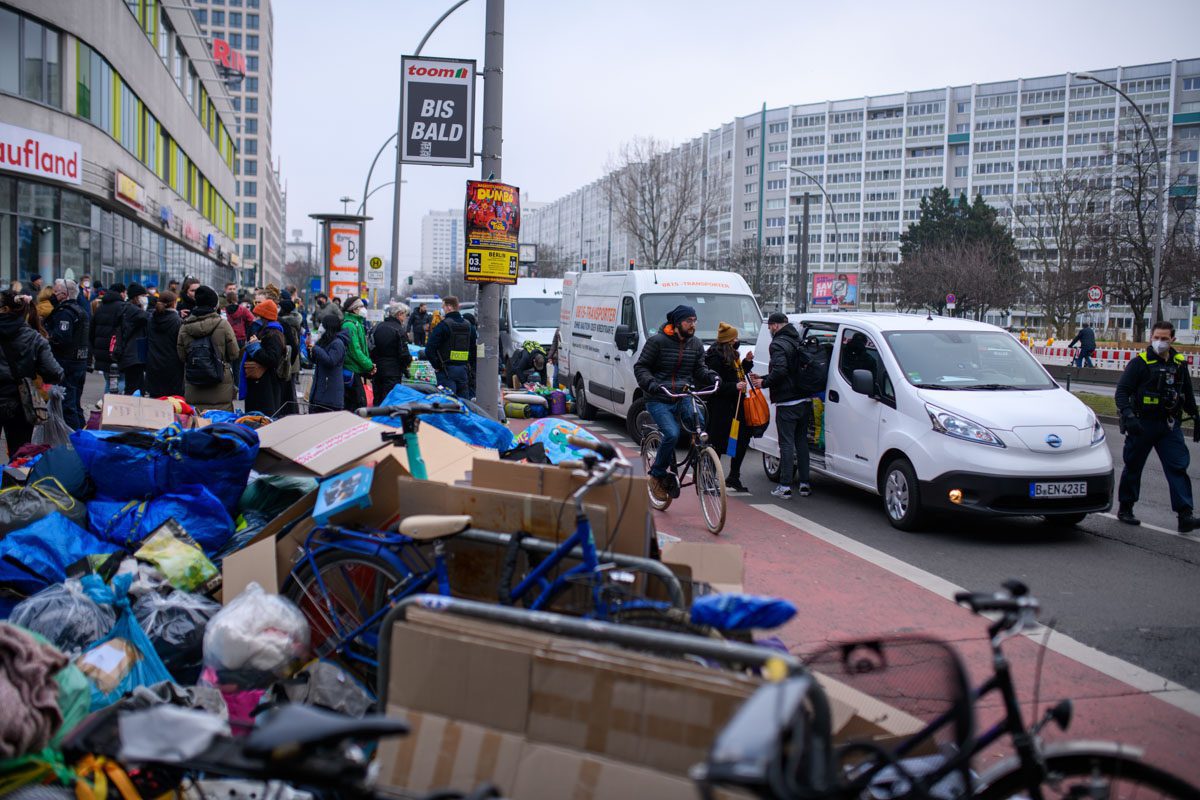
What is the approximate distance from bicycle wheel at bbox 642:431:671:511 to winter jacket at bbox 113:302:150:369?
8.02 m

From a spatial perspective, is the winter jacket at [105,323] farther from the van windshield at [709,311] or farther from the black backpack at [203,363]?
the van windshield at [709,311]

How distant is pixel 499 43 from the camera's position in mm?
10781

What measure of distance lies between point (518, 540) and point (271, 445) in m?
2.76

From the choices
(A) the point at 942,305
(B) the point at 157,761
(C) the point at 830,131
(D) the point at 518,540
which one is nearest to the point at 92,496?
(D) the point at 518,540

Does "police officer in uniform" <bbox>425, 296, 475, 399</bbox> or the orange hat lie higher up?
the orange hat

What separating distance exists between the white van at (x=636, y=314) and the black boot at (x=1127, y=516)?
5.73m

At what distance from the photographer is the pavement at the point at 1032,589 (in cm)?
477

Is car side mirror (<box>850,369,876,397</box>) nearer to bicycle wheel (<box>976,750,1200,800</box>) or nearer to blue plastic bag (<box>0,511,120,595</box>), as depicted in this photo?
blue plastic bag (<box>0,511,120,595</box>)

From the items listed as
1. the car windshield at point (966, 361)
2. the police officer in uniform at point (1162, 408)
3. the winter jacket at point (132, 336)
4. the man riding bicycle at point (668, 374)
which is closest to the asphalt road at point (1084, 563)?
the police officer in uniform at point (1162, 408)

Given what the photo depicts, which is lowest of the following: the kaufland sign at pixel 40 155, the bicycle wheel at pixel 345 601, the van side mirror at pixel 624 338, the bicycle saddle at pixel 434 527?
the bicycle wheel at pixel 345 601

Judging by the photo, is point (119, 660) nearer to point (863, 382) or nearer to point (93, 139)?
point (863, 382)

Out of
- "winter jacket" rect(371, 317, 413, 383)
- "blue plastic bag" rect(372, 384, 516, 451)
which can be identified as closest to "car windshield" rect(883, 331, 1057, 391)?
"blue plastic bag" rect(372, 384, 516, 451)

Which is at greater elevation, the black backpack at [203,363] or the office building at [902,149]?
the office building at [902,149]

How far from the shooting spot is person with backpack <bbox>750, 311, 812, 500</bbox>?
9852 millimetres
